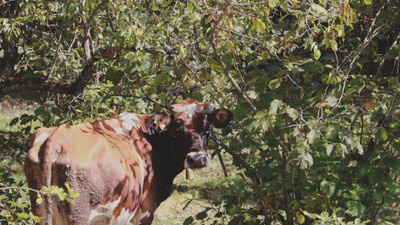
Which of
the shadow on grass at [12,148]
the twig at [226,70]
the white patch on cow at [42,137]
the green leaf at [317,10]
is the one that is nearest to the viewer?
the white patch on cow at [42,137]

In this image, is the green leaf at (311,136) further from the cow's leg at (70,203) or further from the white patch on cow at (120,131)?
the cow's leg at (70,203)

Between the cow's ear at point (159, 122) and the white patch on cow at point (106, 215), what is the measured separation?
0.95 m

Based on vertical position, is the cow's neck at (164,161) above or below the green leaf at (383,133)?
below

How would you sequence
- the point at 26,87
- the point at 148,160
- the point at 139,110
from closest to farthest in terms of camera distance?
the point at 148,160 < the point at 139,110 < the point at 26,87

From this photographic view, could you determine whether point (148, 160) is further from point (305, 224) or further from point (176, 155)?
point (305, 224)

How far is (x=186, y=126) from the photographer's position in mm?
5598

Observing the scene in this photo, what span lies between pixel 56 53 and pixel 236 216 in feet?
9.52

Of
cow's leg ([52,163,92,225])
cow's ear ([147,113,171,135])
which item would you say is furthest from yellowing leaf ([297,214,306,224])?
cow's leg ([52,163,92,225])

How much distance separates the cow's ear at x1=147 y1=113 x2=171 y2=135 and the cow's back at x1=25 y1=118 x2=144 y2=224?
0.61 m

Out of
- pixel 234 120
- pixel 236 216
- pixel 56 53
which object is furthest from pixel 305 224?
pixel 56 53

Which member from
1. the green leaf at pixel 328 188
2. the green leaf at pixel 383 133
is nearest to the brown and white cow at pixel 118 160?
the green leaf at pixel 328 188

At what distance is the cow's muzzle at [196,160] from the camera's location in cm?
526

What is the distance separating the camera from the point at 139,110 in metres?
7.10

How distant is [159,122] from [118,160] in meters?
0.89
